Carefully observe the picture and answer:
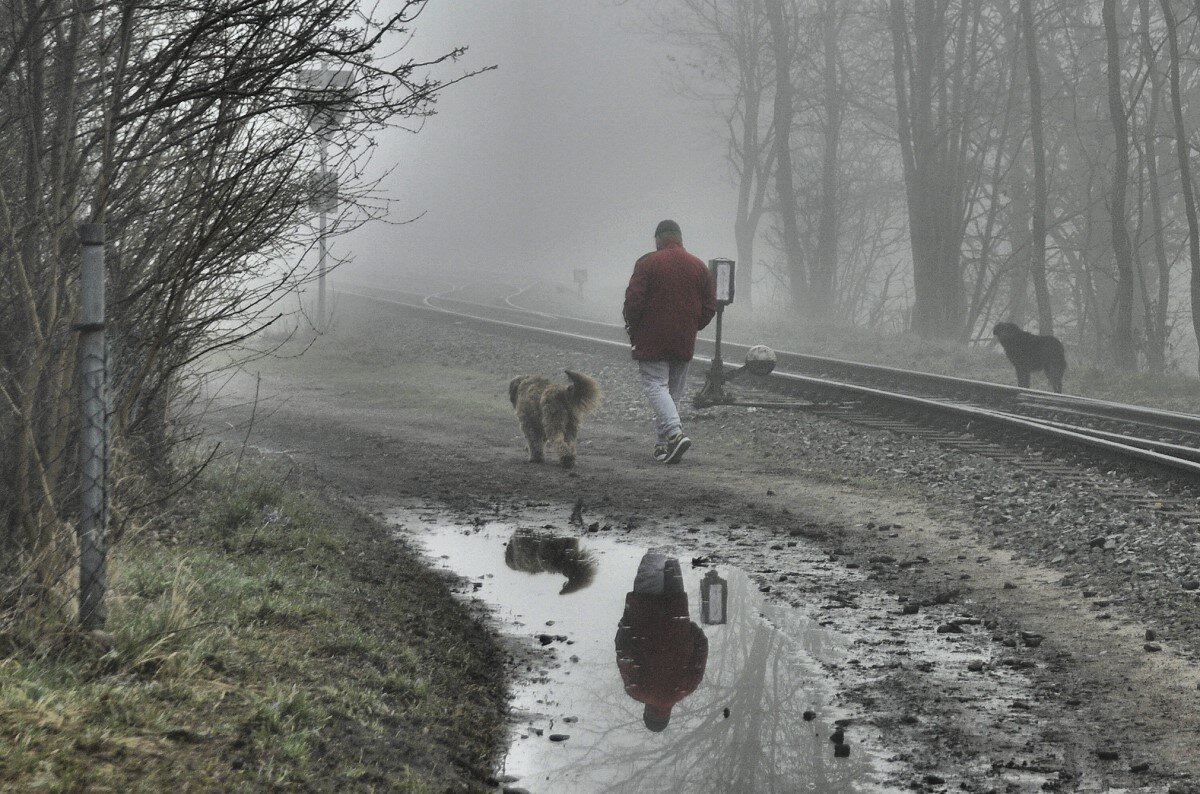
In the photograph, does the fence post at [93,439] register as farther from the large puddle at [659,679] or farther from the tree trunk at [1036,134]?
the tree trunk at [1036,134]

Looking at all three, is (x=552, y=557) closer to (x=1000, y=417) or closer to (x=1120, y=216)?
(x=1000, y=417)

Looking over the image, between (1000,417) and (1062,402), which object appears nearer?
(1000,417)

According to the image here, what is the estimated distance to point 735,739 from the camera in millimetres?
5074

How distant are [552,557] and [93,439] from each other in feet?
13.3

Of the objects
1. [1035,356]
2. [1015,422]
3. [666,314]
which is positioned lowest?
[1015,422]

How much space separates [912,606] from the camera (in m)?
6.94

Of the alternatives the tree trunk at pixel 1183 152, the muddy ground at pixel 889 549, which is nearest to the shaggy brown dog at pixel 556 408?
the muddy ground at pixel 889 549

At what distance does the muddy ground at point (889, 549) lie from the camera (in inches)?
197

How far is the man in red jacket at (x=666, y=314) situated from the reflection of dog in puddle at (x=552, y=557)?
3360mm

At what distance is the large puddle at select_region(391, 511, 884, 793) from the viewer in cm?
475

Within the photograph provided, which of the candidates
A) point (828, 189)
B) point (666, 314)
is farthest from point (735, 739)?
point (828, 189)

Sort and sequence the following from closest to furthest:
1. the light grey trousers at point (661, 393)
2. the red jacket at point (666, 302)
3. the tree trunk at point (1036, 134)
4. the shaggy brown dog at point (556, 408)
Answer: the shaggy brown dog at point (556, 408) → the red jacket at point (666, 302) → the light grey trousers at point (661, 393) → the tree trunk at point (1036, 134)

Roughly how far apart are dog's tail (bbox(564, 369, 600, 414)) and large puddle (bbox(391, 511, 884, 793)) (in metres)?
3.15

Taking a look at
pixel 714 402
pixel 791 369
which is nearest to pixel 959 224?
pixel 791 369
